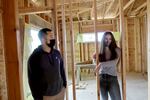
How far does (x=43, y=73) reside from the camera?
84.8 inches

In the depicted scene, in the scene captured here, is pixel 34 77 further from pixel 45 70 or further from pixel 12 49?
pixel 12 49

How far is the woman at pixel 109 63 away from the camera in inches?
106

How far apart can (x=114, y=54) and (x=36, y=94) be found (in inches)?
44.3

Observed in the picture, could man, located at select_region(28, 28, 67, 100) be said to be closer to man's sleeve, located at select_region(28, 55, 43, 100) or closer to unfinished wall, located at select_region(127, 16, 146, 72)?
man's sleeve, located at select_region(28, 55, 43, 100)

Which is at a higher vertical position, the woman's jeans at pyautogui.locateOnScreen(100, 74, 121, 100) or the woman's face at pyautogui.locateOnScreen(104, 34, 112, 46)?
the woman's face at pyautogui.locateOnScreen(104, 34, 112, 46)

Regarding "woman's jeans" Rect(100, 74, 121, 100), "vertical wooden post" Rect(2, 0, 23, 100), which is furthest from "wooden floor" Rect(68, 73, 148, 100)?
"vertical wooden post" Rect(2, 0, 23, 100)

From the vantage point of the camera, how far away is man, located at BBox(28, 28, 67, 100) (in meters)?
2.14

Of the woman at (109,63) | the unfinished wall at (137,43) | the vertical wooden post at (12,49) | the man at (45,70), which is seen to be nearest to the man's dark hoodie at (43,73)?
the man at (45,70)

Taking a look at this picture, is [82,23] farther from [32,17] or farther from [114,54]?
[114,54]

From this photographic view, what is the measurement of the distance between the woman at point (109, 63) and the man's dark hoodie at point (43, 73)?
0.71 m

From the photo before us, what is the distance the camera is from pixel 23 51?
144 inches

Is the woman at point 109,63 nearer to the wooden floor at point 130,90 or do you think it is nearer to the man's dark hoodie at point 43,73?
the man's dark hoodie at point 43,73

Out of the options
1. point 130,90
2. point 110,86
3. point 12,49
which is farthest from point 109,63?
point 130,90

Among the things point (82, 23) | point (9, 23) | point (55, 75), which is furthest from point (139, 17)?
point (9, 23)
